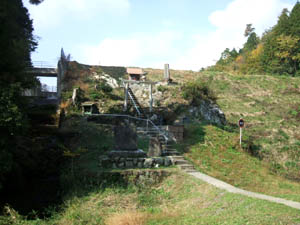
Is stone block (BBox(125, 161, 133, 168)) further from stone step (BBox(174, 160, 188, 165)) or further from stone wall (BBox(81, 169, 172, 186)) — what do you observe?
stone step (BBox(174, 160, 188, 165))

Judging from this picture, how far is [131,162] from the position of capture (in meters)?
11.0

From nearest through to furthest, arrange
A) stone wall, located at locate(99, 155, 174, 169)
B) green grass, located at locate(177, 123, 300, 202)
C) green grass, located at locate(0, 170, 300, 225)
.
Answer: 1. green grass, located at locate(0, 170, 300, 225)
2. stone wall, located at locate(99, 155, 174, 169)
3. green grass, located at locate(177, 123, 300, 202)

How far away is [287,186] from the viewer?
10.9 meters

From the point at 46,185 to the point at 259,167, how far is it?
31.2 feet

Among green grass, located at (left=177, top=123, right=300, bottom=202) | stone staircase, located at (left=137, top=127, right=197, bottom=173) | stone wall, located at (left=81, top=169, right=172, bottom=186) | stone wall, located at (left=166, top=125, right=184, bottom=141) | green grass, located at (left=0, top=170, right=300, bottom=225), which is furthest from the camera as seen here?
stone wall, located at (left=166, top=125, right=184, bottom=141)

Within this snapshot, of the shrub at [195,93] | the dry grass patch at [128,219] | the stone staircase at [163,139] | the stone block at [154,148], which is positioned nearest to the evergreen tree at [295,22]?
the shrub at [195,93]

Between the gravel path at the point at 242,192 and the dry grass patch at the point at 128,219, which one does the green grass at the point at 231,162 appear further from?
the dry grass patch at the point at 128,219

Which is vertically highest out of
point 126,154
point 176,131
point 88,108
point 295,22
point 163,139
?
point 295,22

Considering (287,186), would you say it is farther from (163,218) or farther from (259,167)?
(163,218)

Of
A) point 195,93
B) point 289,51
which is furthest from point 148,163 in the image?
point 289,51

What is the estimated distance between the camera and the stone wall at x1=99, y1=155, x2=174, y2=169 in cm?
1071

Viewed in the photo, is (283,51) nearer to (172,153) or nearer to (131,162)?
(172,153)

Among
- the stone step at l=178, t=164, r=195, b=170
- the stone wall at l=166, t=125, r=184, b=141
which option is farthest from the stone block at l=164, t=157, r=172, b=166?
the stone wall at l=166, t=125, r=184, b=141

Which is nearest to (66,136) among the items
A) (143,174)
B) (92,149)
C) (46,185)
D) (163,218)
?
(92,149)
